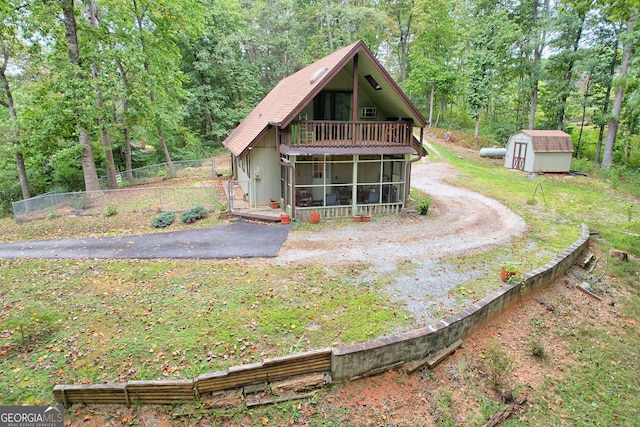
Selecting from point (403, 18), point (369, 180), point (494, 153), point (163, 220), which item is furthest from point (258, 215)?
point (403, 18)

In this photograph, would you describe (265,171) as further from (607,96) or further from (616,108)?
(607,96)

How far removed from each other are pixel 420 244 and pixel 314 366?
7193 mm

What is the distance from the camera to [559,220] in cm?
1570

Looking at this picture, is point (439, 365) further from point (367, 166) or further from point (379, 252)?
point (367, 166)

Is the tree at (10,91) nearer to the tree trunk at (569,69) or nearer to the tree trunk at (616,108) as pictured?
the tree trunk at (616,108)

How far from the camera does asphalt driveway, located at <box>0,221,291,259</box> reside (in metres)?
11.2

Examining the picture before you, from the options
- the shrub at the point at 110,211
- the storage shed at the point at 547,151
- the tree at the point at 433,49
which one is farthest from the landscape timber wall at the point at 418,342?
the tree at the point at 433,49

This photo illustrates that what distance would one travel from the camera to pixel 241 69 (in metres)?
34.2

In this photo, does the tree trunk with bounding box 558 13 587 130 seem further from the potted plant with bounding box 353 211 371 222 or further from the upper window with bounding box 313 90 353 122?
the potted plant with bounding box 353 211 371 222

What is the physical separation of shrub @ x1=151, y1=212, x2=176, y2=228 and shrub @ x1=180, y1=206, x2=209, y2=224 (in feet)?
1.53

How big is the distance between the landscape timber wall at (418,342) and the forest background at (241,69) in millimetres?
4864

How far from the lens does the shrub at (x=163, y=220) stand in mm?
14070

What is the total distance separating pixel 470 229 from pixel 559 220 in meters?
4.90

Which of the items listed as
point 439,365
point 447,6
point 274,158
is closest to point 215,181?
point 274,158
